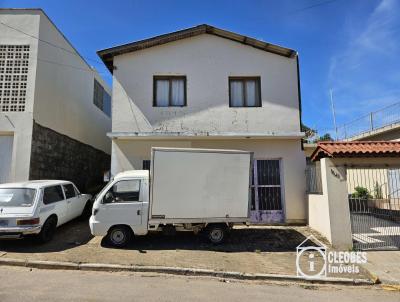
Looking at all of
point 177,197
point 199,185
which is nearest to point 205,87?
point 199,185

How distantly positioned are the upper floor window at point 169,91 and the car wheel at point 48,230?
552 cm

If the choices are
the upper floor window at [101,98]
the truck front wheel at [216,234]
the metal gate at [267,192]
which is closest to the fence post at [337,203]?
the metal gate at [267,192]

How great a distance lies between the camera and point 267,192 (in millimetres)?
11367

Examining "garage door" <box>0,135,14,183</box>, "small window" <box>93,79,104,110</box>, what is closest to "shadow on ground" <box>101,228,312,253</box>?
"garage door" <box>0,135,14,183</box>

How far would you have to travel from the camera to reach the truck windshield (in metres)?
8.01

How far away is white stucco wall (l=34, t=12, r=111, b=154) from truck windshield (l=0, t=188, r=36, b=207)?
4085mm

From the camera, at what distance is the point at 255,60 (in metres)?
12.1

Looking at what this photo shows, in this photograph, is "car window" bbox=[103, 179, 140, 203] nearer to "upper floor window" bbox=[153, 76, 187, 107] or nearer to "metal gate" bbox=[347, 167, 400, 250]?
"upper floor window" bbox=[153, 76, 187, 107]

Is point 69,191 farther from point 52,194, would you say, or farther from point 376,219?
point 376,219

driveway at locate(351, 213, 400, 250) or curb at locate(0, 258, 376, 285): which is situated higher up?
driveway at locate(351, 213, 400, 250)

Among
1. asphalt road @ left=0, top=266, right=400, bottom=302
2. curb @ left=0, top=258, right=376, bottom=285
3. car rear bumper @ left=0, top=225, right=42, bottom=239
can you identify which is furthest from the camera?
car rear bumper @ left=0, top=225, right=42, bottom=239

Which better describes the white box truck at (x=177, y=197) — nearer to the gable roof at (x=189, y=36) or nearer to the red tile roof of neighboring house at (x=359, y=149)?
the red tile roof of neighboring house at (x=359, y=149)

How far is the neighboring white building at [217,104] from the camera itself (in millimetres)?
11227

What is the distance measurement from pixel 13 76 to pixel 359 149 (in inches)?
490
